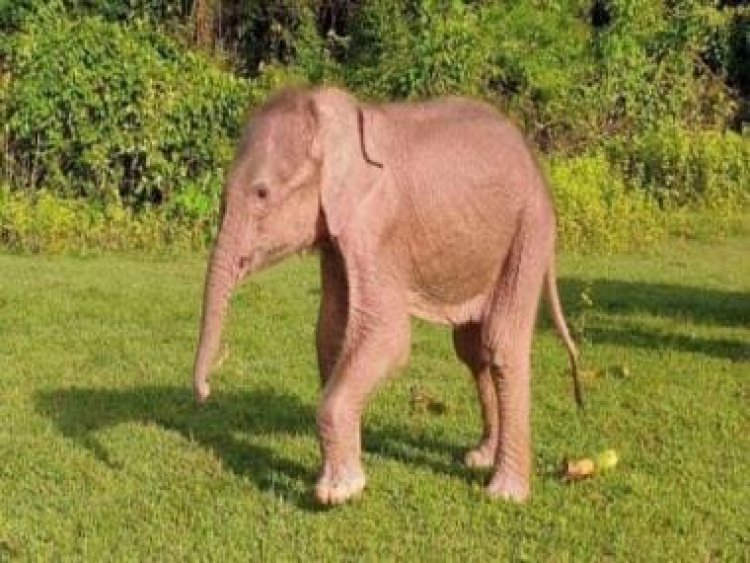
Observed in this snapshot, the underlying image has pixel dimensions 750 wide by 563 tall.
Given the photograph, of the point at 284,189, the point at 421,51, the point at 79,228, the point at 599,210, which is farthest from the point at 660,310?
the point at 421,51

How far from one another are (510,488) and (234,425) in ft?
5.20

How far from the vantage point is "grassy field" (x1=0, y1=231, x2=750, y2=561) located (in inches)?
193

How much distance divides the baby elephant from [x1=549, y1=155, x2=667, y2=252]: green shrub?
23.7 feet

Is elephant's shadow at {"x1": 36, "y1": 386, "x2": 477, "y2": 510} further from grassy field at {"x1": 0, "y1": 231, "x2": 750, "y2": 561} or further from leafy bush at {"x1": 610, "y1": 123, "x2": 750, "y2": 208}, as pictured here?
leafy bush at {"x1": 610, "y1": 123, "x2": 750, "y2": 208}

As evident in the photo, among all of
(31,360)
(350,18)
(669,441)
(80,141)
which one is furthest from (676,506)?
(350,18)

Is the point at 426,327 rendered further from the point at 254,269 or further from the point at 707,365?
the point at 254,269

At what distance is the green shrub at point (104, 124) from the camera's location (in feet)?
42.0

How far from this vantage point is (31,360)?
7.56 m

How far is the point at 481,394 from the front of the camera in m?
5.73

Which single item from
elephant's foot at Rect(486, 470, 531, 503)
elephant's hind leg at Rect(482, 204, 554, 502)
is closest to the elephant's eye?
elephant's hind leg at Rect(482, 204, 554, 502)

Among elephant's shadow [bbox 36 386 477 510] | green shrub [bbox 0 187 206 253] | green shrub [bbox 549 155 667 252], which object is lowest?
green shrub [bbox 0 187 206 253]

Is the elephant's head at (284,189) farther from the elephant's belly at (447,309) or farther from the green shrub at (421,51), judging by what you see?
the green shrub at (421,51)

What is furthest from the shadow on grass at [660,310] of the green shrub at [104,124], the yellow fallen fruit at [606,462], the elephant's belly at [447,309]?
the green shrub at [104,124]

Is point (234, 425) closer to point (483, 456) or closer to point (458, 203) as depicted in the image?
point (483, 456)
